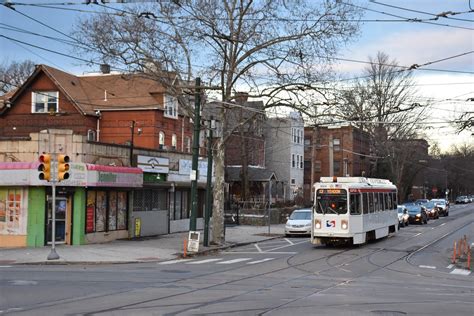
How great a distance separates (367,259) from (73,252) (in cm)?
1158

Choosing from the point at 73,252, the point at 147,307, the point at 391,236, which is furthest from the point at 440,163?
the point at 147,307

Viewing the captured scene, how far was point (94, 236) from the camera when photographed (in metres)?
27.3

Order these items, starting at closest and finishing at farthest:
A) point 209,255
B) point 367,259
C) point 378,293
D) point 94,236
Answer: point 378,293 → point 367,259 → point 209,255 → point 94,236

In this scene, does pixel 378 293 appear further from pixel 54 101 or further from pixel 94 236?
pixel 54 101

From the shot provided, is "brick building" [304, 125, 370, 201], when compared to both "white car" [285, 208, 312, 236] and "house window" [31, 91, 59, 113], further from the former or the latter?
"house window" [31, 91, 59, 113]

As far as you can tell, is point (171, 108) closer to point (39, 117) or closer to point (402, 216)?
point (39, 117)

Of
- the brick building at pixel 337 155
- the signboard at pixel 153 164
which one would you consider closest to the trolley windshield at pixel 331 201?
the signboard at pixel 153 164

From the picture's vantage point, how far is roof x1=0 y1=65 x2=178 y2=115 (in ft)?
141

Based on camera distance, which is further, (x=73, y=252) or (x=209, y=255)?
(x=209, y=255)

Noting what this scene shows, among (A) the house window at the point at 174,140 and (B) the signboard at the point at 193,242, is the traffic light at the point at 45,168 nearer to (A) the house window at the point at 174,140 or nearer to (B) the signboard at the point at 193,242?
(B) the signboard at the point at 193,242

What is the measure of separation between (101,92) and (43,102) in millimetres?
4556

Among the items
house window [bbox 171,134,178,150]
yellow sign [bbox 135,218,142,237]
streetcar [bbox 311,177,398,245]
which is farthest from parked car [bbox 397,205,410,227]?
yellow sign [bbox 135,218,142,237]

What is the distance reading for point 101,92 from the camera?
46125 millimetres

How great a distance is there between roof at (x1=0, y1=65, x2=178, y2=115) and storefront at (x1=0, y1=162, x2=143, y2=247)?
1693 cm
